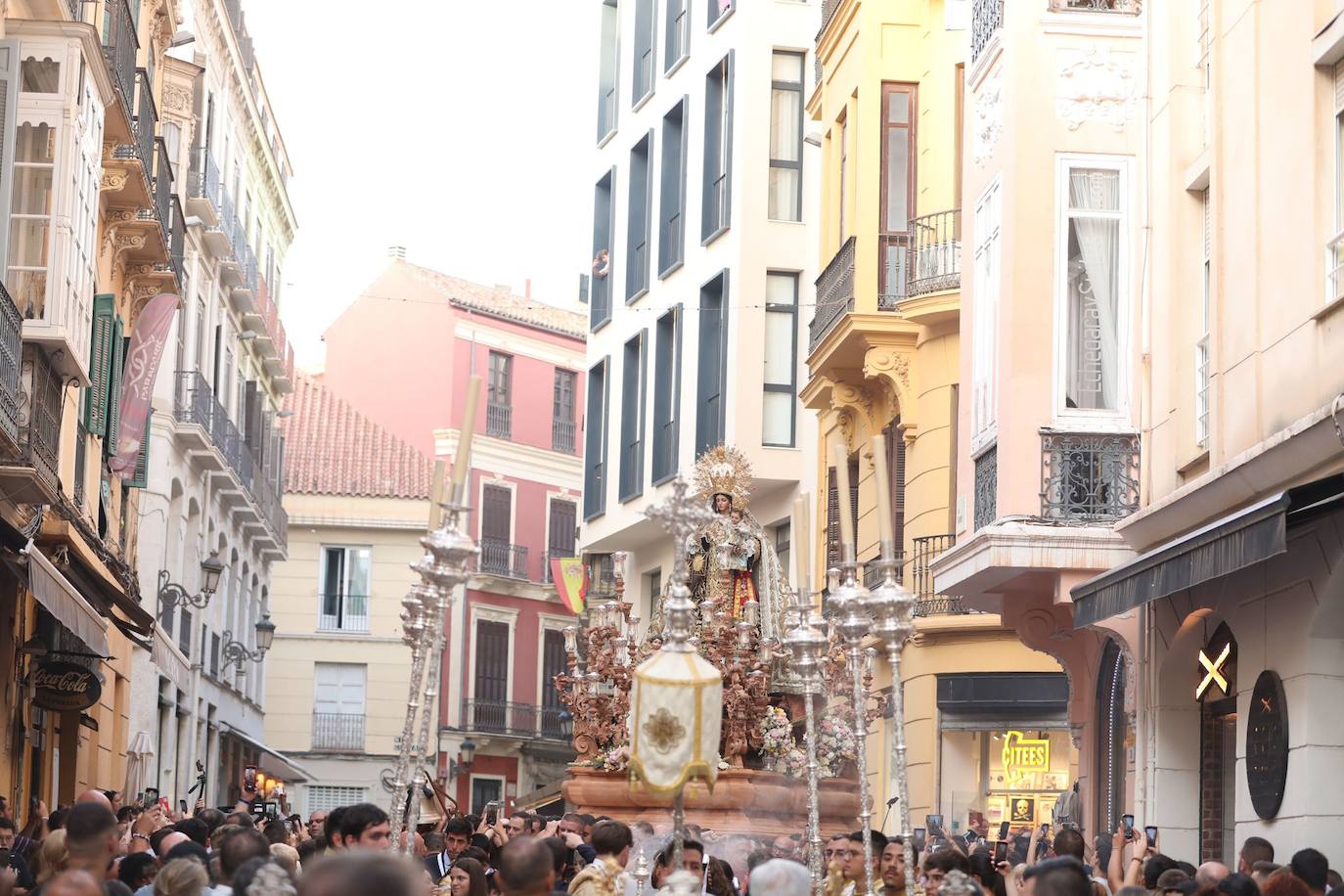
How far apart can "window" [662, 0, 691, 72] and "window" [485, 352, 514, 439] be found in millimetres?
19942

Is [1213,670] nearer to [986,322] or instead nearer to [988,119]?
[986,322]

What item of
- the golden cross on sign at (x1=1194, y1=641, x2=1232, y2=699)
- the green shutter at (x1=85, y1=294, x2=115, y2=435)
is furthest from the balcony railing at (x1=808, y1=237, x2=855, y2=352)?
the golden cross on sign at (x1=1194, y1=641, x2=1232, y2=699)

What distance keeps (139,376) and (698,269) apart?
11.1 m

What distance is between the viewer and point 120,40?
2473cm

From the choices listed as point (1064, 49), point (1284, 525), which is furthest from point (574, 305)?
point (1284, 525)

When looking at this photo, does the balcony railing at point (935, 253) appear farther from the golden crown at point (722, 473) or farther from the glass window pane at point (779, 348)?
the glass window pane at point (779, 348)

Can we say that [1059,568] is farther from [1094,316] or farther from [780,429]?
[780,429]

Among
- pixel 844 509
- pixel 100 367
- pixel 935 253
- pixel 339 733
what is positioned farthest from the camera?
pixel 339 733

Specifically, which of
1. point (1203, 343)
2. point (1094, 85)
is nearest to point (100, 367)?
point (1094, 85)

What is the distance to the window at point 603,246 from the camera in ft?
133

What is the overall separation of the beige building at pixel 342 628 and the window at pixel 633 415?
1604 cm

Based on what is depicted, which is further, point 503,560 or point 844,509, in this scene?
point 503,560

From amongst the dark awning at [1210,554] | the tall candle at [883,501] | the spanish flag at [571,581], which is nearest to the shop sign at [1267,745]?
the dark awning at [1210,554]

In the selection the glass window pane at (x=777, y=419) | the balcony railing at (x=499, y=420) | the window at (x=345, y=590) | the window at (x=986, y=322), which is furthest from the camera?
the balcony railing at (x=499, y=420)
